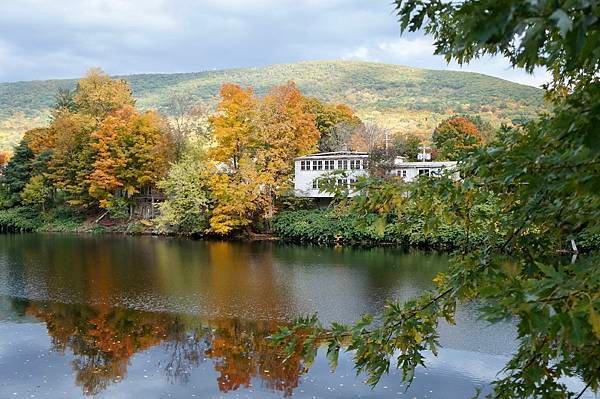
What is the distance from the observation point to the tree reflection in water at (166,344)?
A: 10.3 metres

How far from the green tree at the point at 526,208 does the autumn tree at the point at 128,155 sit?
107 feet

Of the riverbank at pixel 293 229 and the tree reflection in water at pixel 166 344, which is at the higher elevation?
the riverbank at pixel 293 229

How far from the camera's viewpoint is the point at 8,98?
3696 inches

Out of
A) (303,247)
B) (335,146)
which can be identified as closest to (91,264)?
(303,247)

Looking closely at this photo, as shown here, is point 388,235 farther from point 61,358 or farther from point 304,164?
point 61,358

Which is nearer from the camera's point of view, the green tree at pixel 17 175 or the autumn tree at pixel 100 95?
the green tree at pixel 17 175

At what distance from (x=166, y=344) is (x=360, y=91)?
82.3 metres

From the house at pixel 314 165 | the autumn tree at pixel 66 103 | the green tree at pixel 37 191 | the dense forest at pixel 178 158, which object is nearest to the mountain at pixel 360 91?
the dense forest at pixel 178 158

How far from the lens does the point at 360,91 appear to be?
90.9 m

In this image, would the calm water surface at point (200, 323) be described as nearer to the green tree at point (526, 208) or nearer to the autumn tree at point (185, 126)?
the green tree at point (526, 208)

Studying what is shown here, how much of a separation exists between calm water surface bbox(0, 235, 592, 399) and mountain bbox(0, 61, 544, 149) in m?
37.4

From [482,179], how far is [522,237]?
0.51 m

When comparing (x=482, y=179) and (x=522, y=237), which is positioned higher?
(x=482, y=179)

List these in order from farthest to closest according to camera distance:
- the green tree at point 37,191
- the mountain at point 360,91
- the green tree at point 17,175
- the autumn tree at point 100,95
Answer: the mountain at point 360,91 < the autumn tree at point 100,95 < the green tree at point 17,175 < the green tree at point 37,191
